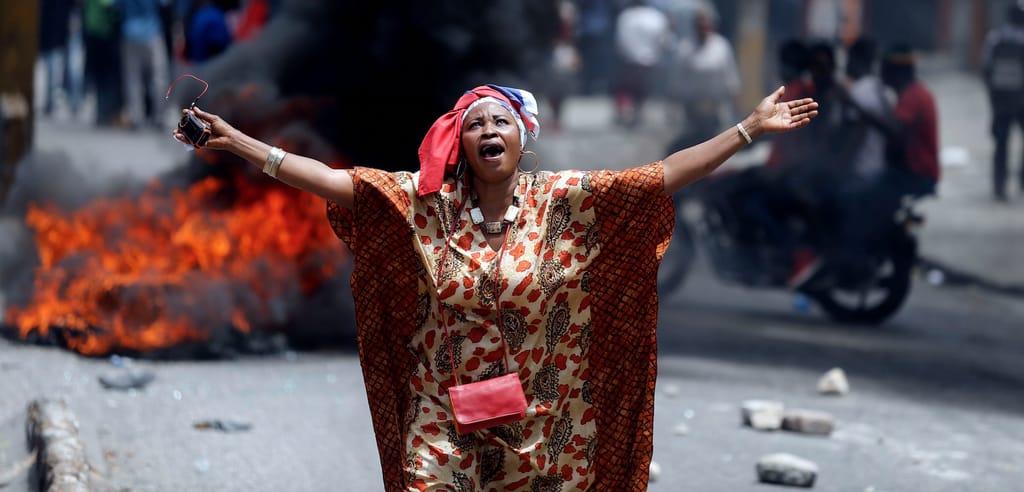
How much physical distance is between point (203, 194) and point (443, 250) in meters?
5.18

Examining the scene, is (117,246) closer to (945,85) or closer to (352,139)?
(352,139)

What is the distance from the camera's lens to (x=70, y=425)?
5.61 meters

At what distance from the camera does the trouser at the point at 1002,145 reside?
435 inches

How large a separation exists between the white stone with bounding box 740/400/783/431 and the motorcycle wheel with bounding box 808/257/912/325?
9.60 ft

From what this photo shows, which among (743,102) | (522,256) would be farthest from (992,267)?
(522,256)

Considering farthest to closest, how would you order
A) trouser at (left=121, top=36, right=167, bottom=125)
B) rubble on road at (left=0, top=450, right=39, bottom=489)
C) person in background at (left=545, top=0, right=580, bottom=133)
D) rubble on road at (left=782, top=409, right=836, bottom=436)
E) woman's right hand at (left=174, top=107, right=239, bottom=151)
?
trouser at (left=121, top=36, right=167, bottom=125) < person in background at (left=545, top=0, right=580, bottom=133) < rubble on road at (left=782, top=409, right=836, bottom=436) < rubble on road at (left=0, top=450, right=39, bottom=489) < woman's right hand at (left=174, top=107, right=239, bottom=151)

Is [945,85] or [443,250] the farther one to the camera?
[945,85]

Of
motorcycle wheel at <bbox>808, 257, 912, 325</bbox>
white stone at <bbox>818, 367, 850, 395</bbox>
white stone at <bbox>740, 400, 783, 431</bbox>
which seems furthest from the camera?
motorcycle wheel at <bbox>808, 257, 912, 325</bbox>

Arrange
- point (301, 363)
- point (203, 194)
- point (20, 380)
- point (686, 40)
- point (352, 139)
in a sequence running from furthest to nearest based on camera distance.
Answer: point (686, 40), point (352, 139), point (203, 194), point (301, 363), point (20, 380)

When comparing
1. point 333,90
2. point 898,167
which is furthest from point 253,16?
point 898,167

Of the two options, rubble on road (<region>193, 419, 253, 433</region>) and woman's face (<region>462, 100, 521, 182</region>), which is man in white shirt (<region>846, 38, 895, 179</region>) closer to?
rubble on road (<region>193, 419, 253, 433</region>)

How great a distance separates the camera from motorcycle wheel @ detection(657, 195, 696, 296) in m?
9.97

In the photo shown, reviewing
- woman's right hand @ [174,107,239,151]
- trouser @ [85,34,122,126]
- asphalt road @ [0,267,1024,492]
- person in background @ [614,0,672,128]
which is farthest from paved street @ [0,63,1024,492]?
trouser @ [85,34,122,126]

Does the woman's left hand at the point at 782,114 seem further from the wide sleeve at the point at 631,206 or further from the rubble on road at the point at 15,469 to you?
the rubble on road at the point at 15,469
